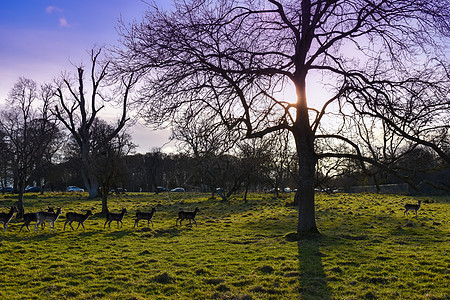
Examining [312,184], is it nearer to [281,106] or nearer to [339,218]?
[281,106]

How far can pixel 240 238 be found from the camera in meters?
14.3

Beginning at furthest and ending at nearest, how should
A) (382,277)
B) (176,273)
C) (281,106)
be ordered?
(281,106) < (176,273) < (382,277)

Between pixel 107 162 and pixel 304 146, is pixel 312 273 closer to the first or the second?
pixel 304 146

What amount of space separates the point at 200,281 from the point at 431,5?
30.5ft

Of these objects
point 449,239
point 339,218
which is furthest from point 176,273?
point 339,218

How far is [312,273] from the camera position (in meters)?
8.59

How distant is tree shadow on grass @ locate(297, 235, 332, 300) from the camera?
7098mm

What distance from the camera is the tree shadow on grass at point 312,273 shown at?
7.10m

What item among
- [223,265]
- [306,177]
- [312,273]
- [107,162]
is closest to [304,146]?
[306,177]

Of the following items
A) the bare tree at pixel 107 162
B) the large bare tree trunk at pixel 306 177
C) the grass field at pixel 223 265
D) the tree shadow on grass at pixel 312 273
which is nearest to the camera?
the tree shadow on grass at pixel 312 273

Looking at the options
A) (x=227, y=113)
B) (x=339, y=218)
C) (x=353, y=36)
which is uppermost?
(x=353, y=36)

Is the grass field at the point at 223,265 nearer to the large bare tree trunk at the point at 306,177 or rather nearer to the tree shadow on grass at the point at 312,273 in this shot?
the tree shadow on grass at the point at 312,273

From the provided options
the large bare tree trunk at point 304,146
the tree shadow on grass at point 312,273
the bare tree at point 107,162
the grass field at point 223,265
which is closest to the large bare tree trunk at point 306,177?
the large bare tree trunk at point 304,146

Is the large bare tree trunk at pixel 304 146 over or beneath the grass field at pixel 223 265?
over
